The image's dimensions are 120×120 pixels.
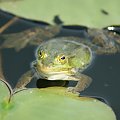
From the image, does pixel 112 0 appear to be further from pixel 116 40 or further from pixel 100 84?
pixel 100 84

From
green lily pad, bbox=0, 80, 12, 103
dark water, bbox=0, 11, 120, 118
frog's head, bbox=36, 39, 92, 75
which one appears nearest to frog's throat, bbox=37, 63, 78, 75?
frog's head, bbox=36, 39, 92, 75

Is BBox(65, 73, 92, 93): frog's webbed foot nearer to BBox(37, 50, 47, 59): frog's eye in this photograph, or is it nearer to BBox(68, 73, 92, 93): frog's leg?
BBox(68, 73, 92, 93): frog's leg

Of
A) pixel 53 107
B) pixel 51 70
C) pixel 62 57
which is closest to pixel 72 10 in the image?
pixel 62 57

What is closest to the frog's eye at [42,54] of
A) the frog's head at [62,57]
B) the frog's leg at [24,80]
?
the frog's head at [62,57]

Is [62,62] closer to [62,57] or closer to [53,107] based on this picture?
[62,57]

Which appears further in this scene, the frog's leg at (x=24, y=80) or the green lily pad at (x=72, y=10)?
the green lily pad at (x=72, y=10)

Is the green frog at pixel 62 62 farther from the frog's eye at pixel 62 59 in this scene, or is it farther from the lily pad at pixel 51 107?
the lily pad at pixel 51 107
